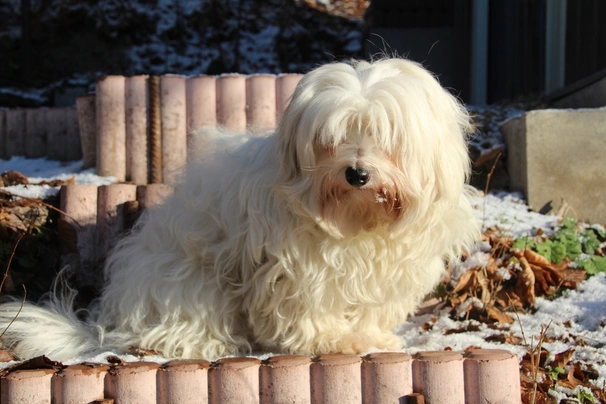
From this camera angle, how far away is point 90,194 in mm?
4160

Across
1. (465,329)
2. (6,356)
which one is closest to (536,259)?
(465,329)

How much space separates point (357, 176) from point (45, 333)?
147cm

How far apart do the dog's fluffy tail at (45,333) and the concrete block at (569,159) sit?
276 centimetres

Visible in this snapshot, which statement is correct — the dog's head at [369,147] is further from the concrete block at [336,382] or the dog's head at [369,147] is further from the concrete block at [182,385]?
the concrete block at [182,385]

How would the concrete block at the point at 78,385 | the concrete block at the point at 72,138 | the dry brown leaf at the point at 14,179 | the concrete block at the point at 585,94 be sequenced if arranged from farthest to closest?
the concrete block at the point at 72,138
the concrete block at the point at 585,94
the dry brown leaf at the point at 14,179
the concrete block at the point at 78,385

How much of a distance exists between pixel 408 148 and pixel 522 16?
5144 millimetres

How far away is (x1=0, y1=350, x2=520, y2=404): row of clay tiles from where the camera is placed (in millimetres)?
2459

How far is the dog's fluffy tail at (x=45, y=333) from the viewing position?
305 cm

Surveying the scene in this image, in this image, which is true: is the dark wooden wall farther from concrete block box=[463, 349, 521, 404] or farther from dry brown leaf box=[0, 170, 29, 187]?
dry brown leaf box=[0, 170, 29, 187]

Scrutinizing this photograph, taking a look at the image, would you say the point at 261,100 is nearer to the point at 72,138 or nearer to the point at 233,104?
the point at 233,104

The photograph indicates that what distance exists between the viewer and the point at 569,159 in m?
4.54

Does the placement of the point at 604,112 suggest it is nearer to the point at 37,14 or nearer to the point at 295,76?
the point at 295,76

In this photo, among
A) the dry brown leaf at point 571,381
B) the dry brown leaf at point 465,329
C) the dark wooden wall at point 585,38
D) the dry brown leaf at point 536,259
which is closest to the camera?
the dry brown leaf at point 571,381

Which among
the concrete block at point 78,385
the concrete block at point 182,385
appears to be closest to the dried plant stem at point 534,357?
the concrete block at point 182,385
